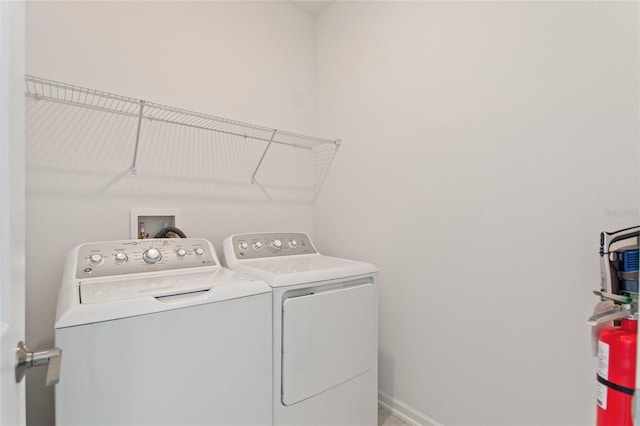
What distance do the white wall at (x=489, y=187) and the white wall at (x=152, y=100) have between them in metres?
0.56

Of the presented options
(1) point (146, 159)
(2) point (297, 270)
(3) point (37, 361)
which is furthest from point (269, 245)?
(3) point (37, 361)

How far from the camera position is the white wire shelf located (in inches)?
53.3

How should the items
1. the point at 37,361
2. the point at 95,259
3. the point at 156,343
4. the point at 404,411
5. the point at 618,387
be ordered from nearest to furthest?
the point at 37,361, the point at 618,387, the point at 156,343, the point at 95,259, the point at 404,411

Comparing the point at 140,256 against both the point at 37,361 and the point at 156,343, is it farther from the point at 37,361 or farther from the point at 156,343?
the point at 37,361

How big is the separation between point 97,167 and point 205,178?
0.54m

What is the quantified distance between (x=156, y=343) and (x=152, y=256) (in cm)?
53

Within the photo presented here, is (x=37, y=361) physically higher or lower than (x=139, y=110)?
lower

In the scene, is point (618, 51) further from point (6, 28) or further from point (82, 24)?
point (82, 24)

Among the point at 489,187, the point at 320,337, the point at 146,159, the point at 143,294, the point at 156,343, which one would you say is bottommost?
the point at 320,337

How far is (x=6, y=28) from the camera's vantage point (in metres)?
0.46

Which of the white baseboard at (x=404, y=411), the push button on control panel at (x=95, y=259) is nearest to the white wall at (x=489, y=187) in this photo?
the white baseboard at (x=404, y=411)

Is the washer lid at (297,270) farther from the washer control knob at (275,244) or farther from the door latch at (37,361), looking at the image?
the door latch at (37,361)

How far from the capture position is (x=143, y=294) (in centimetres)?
105

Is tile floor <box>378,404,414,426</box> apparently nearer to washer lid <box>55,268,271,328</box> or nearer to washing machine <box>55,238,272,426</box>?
washing machine <box>55,238,272,426</box>
